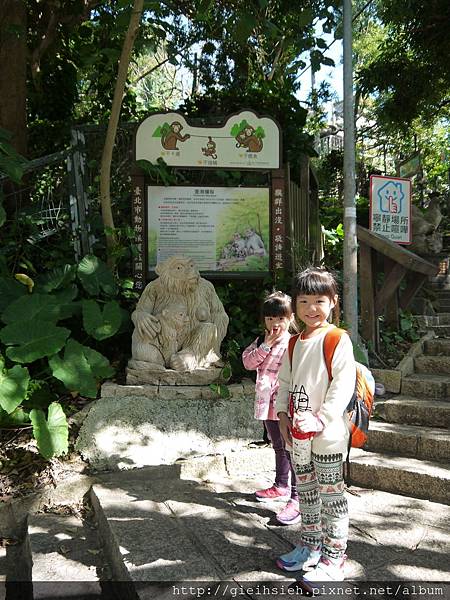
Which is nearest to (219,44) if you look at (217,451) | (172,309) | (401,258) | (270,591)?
(401,258)

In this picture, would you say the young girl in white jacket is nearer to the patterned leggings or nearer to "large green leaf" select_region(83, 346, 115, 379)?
the patterned leggings

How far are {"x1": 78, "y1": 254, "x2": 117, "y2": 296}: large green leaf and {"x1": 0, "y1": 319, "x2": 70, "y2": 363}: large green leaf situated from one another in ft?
2.94

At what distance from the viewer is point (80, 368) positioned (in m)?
3.49

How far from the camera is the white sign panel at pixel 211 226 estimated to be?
16.0 feet

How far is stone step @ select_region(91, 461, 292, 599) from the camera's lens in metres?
2.34

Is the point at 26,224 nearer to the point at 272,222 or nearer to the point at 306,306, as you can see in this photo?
the point at 272,222

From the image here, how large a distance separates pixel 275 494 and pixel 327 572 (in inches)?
41.4

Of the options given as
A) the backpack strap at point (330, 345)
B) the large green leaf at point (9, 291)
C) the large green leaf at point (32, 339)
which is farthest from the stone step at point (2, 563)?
the backpack strap at point (330, 345)

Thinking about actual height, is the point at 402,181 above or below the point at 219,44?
below

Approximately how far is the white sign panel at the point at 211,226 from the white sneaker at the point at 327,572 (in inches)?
127

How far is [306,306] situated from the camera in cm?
228

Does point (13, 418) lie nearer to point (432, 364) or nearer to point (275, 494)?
point (275, 494)

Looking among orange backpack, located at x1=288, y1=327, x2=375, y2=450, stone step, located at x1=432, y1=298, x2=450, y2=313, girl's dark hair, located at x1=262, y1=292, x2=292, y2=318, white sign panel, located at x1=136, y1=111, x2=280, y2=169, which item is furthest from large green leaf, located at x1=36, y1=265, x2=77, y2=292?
stone step, located at x1=432, y1=298, x2=450, y2=313

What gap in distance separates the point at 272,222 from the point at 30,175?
2975mm
